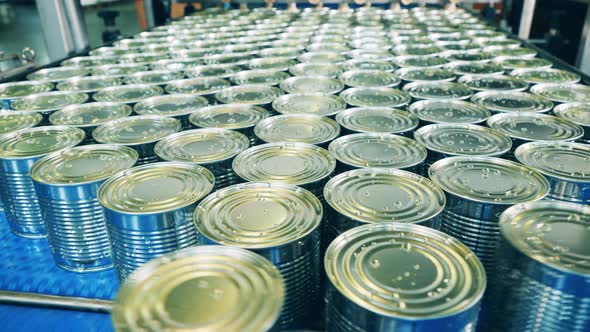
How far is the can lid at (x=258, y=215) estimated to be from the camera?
1555 millimetres

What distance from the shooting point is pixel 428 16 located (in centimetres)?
702

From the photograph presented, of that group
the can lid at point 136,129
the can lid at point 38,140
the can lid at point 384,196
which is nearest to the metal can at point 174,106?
the can lid at point 136,129

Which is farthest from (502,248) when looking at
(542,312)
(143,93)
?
(143,93)

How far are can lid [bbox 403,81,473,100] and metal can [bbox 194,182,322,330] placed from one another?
5.55 feet

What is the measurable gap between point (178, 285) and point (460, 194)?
3.75ft

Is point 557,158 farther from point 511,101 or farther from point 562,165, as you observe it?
point 511,101

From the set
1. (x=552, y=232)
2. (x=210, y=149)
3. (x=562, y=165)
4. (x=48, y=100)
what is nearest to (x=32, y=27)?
(x=48, y=100)

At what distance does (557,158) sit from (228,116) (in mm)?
1877

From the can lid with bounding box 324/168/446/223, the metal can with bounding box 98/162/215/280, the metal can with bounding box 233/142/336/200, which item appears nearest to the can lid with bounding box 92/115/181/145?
the metal can with bounding box 98/162/215/280

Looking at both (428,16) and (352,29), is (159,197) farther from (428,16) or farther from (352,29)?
(428,16)

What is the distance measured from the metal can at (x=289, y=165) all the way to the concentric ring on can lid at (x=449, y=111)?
855 millimetres

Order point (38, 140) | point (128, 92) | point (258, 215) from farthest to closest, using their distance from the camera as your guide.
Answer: point (128, 92) → point (38, 140) → point (258, 215)

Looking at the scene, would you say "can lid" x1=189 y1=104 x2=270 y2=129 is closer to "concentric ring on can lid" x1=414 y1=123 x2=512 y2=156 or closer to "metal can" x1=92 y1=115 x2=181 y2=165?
"metal can" x1=92 y1=115 x2=181 y2=165

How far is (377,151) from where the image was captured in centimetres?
227
